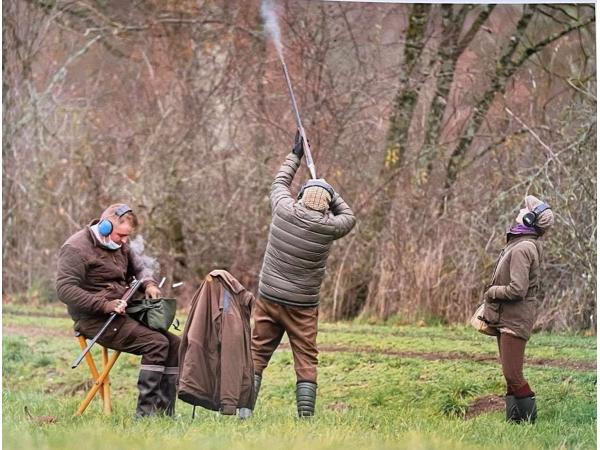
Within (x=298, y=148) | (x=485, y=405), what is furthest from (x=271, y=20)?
(x=485, y=405)

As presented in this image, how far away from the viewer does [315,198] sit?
739cm

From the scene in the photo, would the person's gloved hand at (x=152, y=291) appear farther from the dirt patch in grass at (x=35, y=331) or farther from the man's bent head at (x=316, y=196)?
the dirt patch in grass at (x=35, y=331)

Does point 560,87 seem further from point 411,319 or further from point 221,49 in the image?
point 221,49

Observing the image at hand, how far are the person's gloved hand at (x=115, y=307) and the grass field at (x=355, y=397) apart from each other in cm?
66

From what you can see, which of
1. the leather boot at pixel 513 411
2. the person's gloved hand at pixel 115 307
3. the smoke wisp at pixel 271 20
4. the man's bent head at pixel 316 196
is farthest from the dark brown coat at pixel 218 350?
the smoke wisp at pixel 271 20

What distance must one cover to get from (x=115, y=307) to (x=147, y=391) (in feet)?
1.82

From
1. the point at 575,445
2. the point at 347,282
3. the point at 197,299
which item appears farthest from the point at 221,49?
the point at 575,445

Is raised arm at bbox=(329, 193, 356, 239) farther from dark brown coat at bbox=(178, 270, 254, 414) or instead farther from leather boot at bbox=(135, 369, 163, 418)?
leather boot at bbox=(135, 369, 163, 418)

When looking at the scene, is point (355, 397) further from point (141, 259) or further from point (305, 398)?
point (141, 259)

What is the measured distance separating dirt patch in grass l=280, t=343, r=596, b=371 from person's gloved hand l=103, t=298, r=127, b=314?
12.7ft

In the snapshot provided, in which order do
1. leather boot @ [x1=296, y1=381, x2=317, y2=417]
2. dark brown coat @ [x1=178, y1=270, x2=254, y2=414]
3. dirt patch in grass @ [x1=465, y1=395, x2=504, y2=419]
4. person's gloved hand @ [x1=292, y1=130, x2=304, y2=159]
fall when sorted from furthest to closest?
1. dirt patch in grass @ [x1=465, y1=395, x2=504, y2=419]
2. person's gloved hand @ [x1=292, y1=130, x2=304, y2=159]
3. leather boot @ [x1=296, y1=381, x2=317, y2=417]
4. dark brown coat @ [x1=178, y1=270, x2=254, y2=414]

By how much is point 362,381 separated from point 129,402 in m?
1.94

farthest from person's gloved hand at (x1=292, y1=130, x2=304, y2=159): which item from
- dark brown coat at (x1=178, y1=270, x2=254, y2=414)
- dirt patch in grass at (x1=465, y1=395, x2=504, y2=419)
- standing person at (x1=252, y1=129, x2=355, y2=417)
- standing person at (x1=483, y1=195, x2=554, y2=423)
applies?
dirt patch in grass at (x1=465, y1=395, x2=504, y2=419)

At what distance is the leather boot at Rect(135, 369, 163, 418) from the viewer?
282 inches
